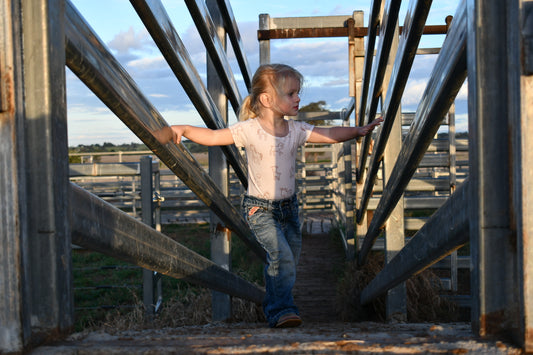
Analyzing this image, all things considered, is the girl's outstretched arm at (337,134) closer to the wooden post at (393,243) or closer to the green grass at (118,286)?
the wooden post at (393,243)

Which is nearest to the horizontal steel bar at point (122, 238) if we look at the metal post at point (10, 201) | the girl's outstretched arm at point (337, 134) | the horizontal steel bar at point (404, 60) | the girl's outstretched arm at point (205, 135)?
the metal post at point (10, 201)

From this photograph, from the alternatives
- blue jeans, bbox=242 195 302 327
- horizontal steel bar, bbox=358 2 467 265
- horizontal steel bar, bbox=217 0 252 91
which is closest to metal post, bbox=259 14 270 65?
horizontal steel bar, bbox=217 0 252 91

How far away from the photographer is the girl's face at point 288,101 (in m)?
2.59

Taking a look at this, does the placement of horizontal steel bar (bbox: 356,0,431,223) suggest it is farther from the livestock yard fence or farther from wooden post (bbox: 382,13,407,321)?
wooden post (bbox: 382,13,407,321)

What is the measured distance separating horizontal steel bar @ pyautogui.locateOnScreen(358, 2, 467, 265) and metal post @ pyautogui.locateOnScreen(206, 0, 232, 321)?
3.45 ft

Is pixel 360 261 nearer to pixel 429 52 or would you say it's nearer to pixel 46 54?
pixel 429 52

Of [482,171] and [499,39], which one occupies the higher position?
[499,39]

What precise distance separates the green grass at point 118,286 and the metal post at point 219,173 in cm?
114

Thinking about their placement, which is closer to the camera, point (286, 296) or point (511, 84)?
point (511, 84)

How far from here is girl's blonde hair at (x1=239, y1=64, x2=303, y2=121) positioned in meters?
2.64

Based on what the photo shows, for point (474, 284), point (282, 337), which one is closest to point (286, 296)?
point (282, 337)

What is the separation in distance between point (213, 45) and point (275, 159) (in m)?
0.63

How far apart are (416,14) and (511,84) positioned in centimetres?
70

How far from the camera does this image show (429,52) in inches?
170
